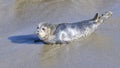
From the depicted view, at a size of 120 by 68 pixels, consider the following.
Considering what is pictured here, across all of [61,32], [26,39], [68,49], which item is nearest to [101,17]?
[61,32]

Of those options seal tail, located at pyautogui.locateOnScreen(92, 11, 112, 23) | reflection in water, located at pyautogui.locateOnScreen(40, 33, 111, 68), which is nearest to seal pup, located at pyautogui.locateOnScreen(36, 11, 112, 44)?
reflection in water, located at pyautogui.locateOnScreen(40, 33, 111, 68)

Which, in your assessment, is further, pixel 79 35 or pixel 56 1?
pixel 56 1

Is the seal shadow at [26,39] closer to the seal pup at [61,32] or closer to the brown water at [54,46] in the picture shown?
the brown water at [54,46]

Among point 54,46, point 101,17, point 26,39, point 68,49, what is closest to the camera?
point 68,49

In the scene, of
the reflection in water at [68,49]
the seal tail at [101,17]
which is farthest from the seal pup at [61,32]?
the seal tail at [101,17]

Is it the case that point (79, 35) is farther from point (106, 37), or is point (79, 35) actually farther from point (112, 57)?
point (112, 57)

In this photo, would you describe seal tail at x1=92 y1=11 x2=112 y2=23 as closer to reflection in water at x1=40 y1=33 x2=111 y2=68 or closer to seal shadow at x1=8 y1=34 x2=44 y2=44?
reflection in water at x1=40 y1=33 x2=111 y2=68

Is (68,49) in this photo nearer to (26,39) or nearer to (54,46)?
(54,46)

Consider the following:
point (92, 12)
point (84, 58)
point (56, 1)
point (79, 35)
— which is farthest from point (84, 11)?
point (84, 58)
